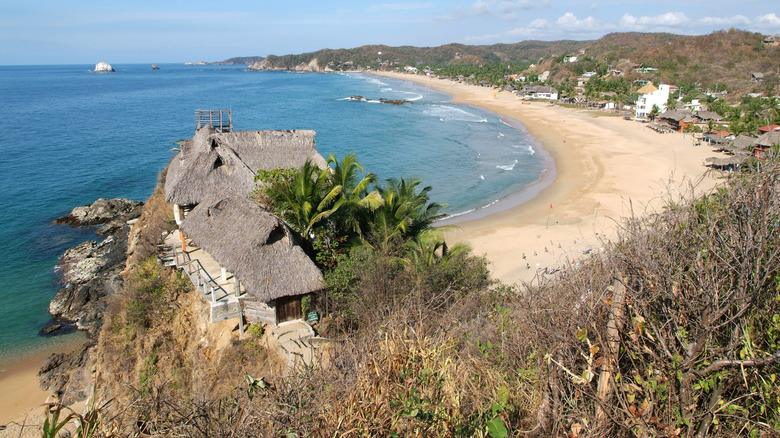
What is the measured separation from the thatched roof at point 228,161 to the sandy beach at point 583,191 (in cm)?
887

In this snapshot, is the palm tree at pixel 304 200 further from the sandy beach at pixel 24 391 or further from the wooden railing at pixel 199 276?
the sandy beach at pixel 24 391

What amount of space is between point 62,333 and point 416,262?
1414 centimetres

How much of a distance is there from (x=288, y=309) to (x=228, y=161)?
637cm

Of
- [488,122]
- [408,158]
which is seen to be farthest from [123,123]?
[488,122]

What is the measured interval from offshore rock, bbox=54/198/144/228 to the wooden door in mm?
19677

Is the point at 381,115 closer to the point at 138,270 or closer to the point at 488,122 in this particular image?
the point at 488,122

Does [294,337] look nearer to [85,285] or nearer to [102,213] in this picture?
[85,285]

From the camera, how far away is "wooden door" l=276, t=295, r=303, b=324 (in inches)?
429

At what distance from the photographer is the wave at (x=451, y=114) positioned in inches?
2422

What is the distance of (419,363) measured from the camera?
4945 mm

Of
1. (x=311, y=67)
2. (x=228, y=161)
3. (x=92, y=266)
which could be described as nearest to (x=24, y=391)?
(x=92, y=266)

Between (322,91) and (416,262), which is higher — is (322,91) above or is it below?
above

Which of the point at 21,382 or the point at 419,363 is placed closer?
the point at 419,363

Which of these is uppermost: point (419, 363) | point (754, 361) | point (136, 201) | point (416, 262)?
point (754, 361)
